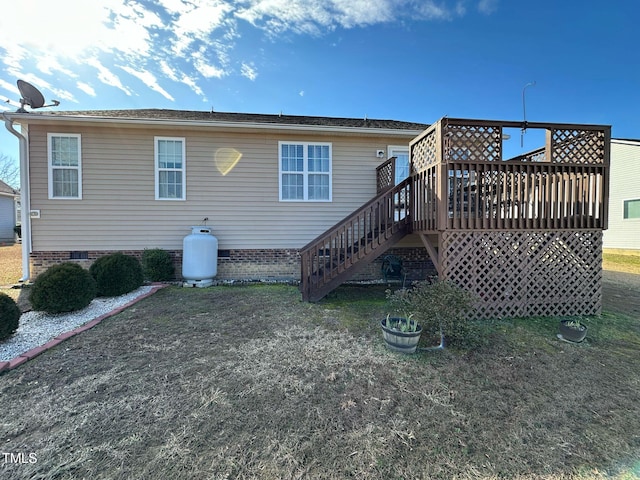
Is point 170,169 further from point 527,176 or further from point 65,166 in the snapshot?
point 527,176

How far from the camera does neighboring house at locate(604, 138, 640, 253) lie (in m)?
13.1

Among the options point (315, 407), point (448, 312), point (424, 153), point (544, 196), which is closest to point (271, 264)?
point (424, 153)

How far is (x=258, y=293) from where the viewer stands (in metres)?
5.94

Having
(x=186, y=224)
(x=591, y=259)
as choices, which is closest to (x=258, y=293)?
(x=186, y=224)

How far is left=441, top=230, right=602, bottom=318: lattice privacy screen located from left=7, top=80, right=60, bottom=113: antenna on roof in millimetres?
9648

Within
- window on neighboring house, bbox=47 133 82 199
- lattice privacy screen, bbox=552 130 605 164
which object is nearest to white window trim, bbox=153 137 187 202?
window on neighboring house, bbox=47 133 82 199

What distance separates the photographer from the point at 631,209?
13422mm

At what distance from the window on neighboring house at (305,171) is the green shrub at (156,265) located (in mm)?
3286

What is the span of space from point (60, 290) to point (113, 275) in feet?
3.98

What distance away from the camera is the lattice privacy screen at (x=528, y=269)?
4.49 meters

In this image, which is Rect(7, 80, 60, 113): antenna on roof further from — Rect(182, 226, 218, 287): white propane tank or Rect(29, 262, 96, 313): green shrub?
Rect(29, 262, 96, 313): green shrub

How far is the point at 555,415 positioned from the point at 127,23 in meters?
10.1

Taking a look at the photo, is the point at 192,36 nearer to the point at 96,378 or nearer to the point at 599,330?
the point at 96,378

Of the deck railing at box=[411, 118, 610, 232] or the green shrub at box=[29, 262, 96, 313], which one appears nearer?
the green shrub at box=[29, 262, 96, 313]
